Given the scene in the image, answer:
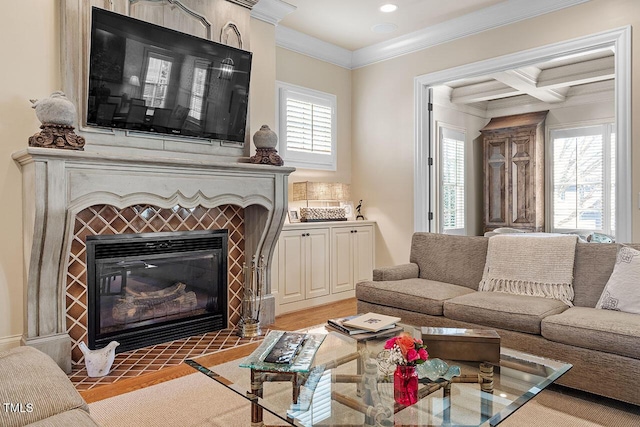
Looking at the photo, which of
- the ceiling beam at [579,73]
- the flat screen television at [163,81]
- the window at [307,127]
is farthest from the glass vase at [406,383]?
the ceiling beam at [579,73]

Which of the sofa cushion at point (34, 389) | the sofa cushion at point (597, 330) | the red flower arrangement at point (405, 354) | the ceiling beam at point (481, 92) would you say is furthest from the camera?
the ceiling beam at point (481, 92)

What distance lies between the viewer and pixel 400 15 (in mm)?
4207

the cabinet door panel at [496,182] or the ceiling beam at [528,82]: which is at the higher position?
the ceiling beam at [528,82]

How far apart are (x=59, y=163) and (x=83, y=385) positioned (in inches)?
52.8

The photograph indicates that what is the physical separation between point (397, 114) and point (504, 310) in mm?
2872

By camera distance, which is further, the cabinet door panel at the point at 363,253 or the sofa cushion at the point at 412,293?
the cabinet door panel at the point at 363,253

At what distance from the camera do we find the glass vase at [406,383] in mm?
1646

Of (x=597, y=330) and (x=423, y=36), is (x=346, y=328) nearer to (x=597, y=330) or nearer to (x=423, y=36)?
(x=597, y=330)

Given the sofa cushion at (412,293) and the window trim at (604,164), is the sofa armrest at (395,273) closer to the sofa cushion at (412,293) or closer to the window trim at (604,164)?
the sofa cushion at (412,293)

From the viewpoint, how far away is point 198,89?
3381 millimetres

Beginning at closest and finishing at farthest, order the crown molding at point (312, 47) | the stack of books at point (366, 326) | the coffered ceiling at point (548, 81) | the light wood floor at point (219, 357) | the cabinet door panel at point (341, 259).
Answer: the stack of books at point (366, 326), the light wood floor at point (219, 357), the crown molding at point (312, 47), the cabinet door panel at point (341, 259), the coffered ceiling at point (548, 81)

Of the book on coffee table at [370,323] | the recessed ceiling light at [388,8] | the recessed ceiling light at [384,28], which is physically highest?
the recessed ceiling light at [384,28]

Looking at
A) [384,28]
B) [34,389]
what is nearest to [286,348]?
[34,389]

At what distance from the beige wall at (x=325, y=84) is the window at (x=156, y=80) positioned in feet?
5.18
